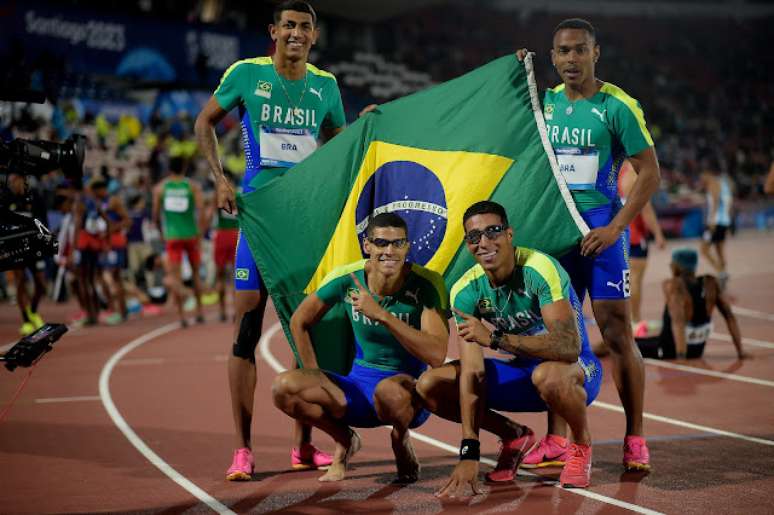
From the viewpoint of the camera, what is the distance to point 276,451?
21.9ft

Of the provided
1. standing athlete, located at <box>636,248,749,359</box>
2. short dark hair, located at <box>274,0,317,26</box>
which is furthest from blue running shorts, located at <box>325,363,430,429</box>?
standing athlete, located at <box>636,248,749,359</box>

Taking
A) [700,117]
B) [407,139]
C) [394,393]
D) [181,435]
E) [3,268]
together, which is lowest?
[181,435]

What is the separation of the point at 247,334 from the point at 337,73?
29185 millimetres

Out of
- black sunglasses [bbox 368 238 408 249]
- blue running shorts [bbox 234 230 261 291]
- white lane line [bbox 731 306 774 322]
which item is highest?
black sunglasses [bbox 368 238 408 249]

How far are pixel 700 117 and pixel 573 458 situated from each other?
3870 cm

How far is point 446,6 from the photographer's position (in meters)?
43.5

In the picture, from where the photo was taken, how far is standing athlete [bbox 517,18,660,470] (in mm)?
5738

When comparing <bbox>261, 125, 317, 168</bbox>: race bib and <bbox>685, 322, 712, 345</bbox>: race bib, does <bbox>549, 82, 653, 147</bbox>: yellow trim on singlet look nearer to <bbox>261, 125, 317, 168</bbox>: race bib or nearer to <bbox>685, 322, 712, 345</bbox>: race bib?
<bbox>261, 125, 317, 168</bbox>: race bib

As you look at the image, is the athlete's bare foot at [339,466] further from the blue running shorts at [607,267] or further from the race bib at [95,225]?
the race bib at [95,225]

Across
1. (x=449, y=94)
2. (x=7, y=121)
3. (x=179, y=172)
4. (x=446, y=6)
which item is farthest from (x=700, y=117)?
(x=449, y=94)

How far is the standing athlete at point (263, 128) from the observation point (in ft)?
19.6

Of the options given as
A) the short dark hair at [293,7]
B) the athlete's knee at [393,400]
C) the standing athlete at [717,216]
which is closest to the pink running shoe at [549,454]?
the athlete's knee at [393,400]

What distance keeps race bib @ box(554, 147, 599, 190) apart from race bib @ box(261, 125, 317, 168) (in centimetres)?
147

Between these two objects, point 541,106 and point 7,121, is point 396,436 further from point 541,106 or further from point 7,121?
point 7,121
